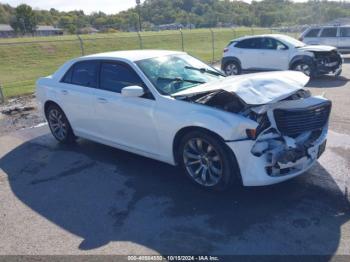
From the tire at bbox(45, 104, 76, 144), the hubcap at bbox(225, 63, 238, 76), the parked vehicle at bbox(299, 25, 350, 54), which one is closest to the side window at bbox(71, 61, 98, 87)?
the tire at bbox(45, 104, 76, 144)

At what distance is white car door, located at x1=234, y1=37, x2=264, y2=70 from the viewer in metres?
13.0

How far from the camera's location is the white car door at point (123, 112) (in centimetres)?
470

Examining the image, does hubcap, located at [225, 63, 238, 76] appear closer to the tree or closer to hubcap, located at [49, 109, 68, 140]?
hubcap, located at [49, 109, 68, 140]

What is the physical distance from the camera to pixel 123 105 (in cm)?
493

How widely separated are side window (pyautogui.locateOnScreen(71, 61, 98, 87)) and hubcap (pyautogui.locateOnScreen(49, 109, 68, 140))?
761 mm

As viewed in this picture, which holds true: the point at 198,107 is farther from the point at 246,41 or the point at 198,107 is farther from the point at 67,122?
the point at 246,41

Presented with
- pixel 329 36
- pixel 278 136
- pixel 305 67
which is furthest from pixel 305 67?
pixel 278 136

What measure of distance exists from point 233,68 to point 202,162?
10.1 m

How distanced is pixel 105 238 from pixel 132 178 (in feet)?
4.60

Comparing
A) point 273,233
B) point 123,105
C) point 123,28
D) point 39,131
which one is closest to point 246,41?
point 39,131

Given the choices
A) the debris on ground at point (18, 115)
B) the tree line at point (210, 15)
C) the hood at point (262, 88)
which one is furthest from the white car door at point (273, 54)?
the tree line at point (210, 15)

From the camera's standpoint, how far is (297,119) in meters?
4.13

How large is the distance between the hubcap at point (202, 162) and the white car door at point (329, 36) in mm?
15946

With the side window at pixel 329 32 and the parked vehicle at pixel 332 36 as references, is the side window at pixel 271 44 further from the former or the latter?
the side window at pixel 329 32
